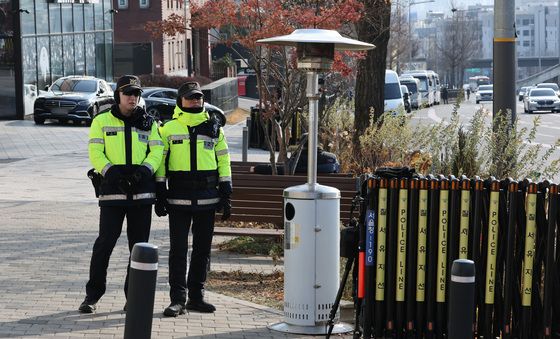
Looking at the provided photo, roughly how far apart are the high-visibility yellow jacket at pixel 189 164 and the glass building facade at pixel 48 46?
32.1 meters

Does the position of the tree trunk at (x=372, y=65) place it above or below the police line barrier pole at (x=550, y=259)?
above

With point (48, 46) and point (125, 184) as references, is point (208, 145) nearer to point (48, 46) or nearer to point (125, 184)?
point (125, 184)

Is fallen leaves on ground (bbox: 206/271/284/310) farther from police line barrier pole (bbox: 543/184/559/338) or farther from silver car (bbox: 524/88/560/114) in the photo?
silver car (bbox: 524/88/560/114)

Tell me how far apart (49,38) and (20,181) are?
81.0 ft

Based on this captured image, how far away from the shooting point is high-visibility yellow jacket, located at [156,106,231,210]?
9242 mm

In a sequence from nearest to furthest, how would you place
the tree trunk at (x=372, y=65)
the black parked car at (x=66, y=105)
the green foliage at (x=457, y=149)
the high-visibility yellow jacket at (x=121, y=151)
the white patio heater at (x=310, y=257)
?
1. the white patio heater at (x=310, y=257)
2. the high-visibility yellow jacket at (x=121, y=151)
3. the green foliage at (x=457, y=149)
4. the tree trunk at (x=372, y=65)
5. the black parked car at (x=66, y=105)

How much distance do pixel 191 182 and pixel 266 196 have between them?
3216mm

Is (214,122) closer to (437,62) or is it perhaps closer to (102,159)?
(102,159)

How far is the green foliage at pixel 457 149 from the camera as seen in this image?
13.8m

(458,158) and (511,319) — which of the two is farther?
(458,158)

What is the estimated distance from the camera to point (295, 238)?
888 centimetres

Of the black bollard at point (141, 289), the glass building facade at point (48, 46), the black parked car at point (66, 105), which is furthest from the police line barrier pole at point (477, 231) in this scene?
the glass building facade at point (48, 46)

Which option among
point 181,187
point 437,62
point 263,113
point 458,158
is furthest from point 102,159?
point 437,62

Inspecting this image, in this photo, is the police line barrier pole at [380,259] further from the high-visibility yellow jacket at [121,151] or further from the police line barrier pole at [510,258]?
the high-visibility yellow jacket at [121,151]
